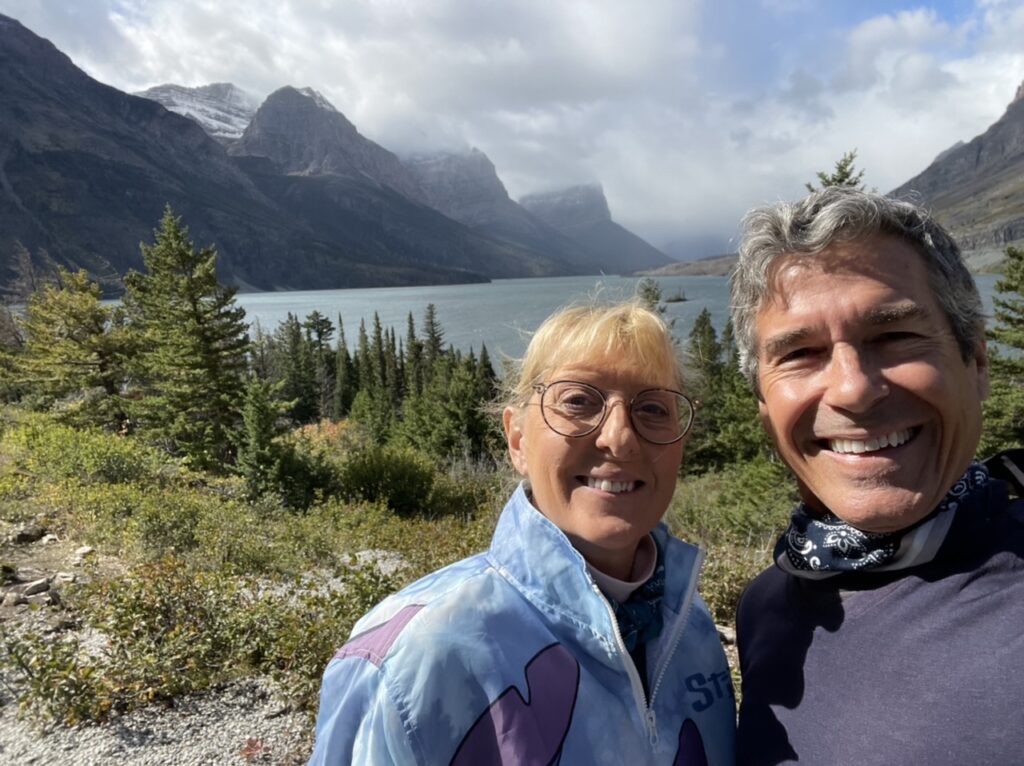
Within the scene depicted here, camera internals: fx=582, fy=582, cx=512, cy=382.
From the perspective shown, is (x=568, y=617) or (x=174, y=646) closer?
(x=568, y=617)

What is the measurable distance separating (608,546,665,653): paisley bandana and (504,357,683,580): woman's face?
3.0 inches

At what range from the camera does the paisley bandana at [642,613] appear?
170 cm

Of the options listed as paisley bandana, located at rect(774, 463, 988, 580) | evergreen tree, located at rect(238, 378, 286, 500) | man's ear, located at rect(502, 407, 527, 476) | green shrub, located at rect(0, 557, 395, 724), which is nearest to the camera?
paisley bandana, located at rect(774, 463, 988, 580)

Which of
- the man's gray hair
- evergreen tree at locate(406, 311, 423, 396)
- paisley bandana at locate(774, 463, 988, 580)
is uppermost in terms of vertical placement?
the man's gray hair

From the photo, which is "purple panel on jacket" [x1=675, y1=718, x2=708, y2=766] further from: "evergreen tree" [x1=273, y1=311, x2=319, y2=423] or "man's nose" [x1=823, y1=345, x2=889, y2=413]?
"evergreen tree" [x1=273, y1=311, x2=319, y2=423]

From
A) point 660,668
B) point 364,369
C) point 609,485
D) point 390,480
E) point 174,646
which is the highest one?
point 609,485

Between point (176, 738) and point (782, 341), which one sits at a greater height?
point (782, 341)

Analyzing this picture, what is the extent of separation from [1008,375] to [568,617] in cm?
2059

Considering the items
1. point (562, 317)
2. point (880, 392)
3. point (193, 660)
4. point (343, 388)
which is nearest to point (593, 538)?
point (562, 317)

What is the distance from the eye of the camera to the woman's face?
5.39 ft

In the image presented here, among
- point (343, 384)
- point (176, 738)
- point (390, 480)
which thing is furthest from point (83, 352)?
point (343, 384)

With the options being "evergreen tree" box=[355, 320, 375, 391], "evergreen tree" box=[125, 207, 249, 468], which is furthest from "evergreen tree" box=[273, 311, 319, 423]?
"evergreen tree" box=[125, 207, 249, 468]

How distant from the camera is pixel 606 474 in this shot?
5.46 ft

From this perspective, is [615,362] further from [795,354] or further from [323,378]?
[323,378]
